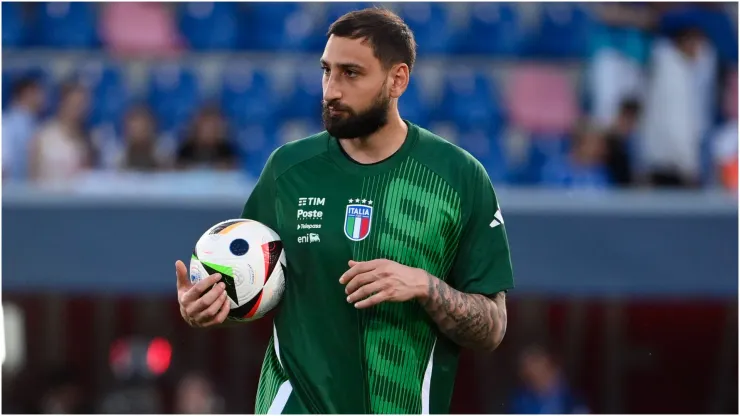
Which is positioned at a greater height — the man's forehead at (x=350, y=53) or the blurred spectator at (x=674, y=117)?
the man's forehead at (x=350, y=53)

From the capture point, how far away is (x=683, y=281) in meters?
10.0

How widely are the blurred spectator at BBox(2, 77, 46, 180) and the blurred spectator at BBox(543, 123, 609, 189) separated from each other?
15.4 ft

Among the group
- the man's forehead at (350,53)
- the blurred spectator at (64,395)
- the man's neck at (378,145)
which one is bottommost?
the blurred spectator at (64,395)

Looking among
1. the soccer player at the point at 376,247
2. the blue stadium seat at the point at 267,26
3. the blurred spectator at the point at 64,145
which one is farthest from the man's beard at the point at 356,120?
the blue stadium seat at the point at 267,26

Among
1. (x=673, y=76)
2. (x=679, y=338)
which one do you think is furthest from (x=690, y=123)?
(x=679, y=338)

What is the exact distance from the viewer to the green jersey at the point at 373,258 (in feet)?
13.7

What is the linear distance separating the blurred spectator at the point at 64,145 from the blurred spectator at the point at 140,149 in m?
0.35

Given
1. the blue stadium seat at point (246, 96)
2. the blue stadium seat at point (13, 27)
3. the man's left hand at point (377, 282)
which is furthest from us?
the blue stadium seat at point (13, 27)

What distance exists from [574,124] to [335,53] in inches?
309

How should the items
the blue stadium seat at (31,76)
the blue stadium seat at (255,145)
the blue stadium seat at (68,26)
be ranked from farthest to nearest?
the blue stadium seat at (68,26), the blue stadium seat at (31,76), the blue stadium seat at (255,145)

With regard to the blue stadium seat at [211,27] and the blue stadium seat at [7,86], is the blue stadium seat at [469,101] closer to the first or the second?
the blue stadium seat at [211,27]

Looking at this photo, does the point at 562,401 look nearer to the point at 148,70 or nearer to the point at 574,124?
the point at 574,124

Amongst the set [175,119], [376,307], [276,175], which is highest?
A: [276,175]

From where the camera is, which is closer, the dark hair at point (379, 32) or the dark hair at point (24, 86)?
the dark hair at point (379, 32)
